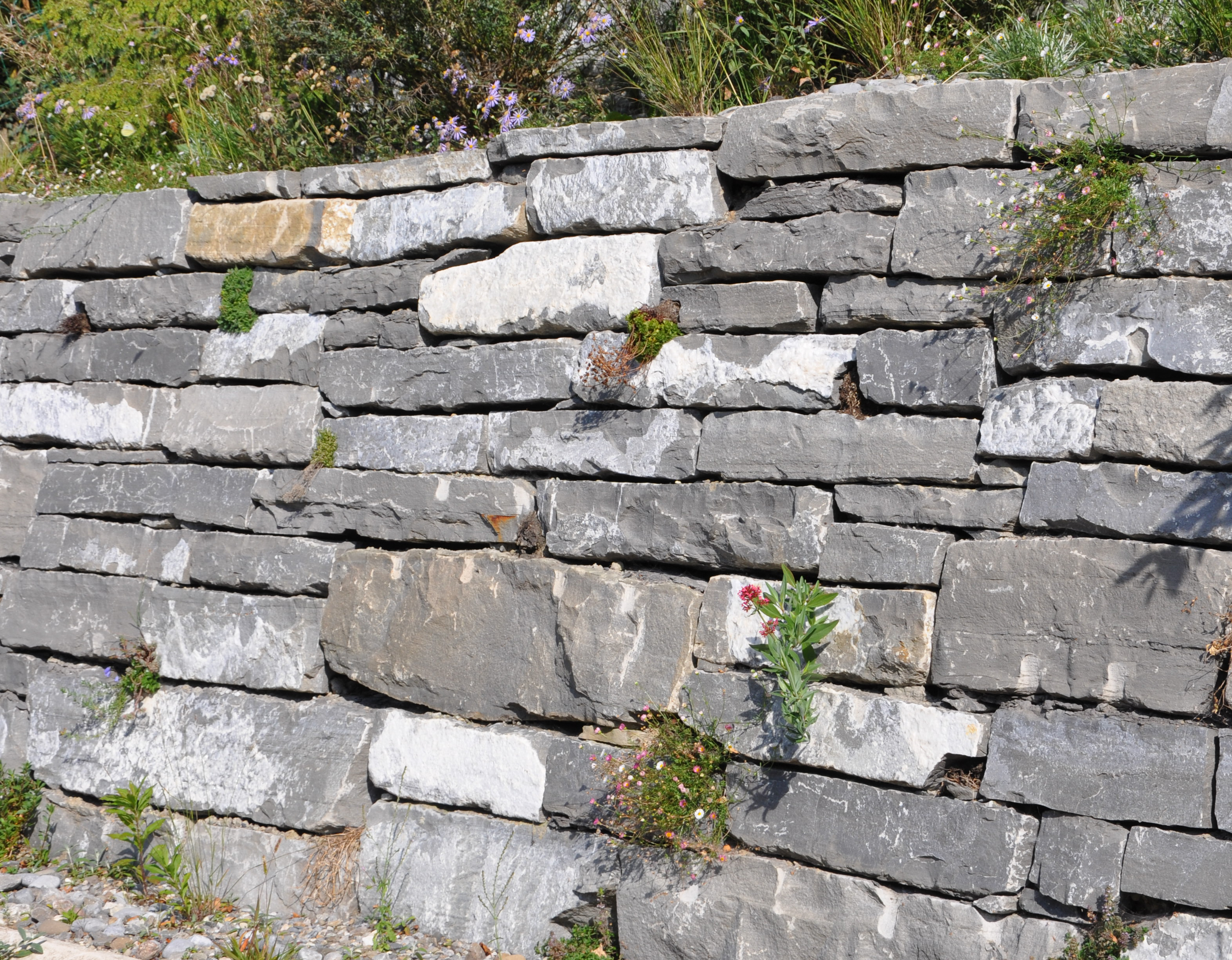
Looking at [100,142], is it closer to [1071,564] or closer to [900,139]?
[900,139]

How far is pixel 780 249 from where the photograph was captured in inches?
134

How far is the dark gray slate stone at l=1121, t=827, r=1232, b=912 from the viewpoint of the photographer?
2.71 metres

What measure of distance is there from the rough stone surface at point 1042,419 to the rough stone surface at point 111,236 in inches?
137

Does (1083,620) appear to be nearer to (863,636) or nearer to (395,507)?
(863,636)

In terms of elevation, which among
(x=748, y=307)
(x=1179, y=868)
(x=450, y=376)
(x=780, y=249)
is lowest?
(x=1179, y=868)

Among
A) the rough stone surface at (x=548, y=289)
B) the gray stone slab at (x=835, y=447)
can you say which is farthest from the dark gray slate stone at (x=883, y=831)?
the rough stone surface at (x=548, y=289)

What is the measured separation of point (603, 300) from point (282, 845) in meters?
2.39

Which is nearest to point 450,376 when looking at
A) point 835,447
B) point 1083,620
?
point 835,447

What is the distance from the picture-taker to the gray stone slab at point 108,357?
4.65 metres

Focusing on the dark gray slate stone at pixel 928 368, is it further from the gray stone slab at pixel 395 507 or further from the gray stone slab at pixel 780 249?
the gray stone slab at pixel 395 507

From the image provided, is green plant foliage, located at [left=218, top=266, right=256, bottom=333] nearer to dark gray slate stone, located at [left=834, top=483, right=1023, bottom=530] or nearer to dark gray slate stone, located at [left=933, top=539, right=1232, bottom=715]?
dark gray slate stone, located at [left=834, top=483, right=1023, bottom=530]

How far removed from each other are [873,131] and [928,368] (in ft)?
2.49

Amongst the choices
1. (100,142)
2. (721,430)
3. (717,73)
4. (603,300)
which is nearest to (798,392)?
(721,430)

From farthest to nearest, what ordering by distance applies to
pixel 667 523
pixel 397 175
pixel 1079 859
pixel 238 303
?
pixel 238 303
pixel 397 175
pixel 667 523
pixel 1079 859
